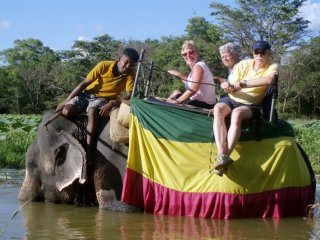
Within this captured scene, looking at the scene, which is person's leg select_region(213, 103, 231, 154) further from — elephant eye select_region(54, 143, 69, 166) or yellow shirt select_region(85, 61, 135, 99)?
elephant eye select_region(54, 143, 69, 166)

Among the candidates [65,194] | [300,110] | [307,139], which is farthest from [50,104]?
[65,194]

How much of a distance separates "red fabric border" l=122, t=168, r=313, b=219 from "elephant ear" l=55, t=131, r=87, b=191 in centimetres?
52

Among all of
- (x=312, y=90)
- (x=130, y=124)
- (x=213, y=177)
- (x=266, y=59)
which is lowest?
(x=213, y=177)

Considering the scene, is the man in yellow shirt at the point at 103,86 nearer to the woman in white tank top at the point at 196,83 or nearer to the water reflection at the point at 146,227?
the woman in white tank top at the point at 196,83

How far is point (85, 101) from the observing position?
778 centimetres

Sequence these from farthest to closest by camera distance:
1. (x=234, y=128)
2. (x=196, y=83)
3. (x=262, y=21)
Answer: (x=262, y=21), (x=196, y=83), (x=234, y=128)

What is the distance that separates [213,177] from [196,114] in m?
0.69

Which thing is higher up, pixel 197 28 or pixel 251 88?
pixel 197 28

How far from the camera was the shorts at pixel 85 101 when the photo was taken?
7.66 meters

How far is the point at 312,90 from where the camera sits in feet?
163

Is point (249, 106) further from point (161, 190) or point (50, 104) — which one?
point (50, 104)

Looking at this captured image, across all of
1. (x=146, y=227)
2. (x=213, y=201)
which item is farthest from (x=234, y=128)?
(x=146, y=227)

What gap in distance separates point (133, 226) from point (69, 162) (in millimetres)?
1324

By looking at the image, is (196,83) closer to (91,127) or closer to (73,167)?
(91,127)
